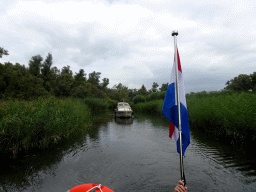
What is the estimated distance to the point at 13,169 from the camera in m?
5.25

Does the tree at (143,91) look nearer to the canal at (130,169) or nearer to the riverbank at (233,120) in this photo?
the riverbank at (233,120)

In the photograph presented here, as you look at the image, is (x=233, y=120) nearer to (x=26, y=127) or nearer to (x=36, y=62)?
(x=26, y=127)

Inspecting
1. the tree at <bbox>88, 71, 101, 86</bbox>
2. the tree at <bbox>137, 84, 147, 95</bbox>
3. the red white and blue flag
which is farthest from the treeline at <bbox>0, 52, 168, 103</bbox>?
the tree at <bbox>137, 84, 147, 95</bbox>

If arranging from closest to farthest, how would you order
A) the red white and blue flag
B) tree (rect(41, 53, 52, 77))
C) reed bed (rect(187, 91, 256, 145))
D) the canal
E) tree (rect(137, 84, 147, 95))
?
the red white and blue flag
the canal
reed bed (rect(187, 91, 256, 145))
tree (rect(41, 53, 52, 77))
tree (rect(137, 84, 147, 95))

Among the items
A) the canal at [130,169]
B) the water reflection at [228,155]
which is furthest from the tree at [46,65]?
the water reflection at [228,155]

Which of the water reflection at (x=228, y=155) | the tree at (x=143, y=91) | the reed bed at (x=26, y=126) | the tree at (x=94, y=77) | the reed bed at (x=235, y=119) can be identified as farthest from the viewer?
the tree at (x=143, y=91)

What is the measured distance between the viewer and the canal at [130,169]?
4.39 meters

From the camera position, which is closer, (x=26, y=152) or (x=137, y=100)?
(x=26, y=152)

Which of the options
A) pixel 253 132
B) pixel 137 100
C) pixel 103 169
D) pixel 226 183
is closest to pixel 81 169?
pixel 103 169

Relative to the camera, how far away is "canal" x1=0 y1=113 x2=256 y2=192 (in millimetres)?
4395

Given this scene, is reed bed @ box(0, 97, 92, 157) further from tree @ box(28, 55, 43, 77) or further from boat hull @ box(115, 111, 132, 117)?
tree @ box(28, 55, 43, 77)

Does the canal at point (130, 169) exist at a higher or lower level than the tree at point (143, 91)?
lower

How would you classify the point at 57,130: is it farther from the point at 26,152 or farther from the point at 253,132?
the point at 253,132

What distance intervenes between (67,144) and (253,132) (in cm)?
853
